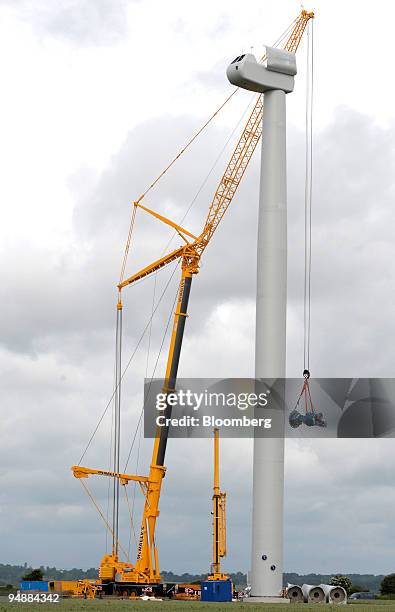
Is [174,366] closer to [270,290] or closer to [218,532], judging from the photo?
[218,532]

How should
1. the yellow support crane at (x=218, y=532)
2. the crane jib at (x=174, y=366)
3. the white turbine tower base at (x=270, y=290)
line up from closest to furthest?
the white turbine tower base at (x=270, y=290) < the yellow support crane at (x=218, y=532) < the crane jib at (x=174, y=366)

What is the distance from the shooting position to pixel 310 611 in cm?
6581

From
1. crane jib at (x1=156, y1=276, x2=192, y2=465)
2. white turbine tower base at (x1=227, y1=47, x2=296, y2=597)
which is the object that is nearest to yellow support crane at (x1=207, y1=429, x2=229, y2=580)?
crane jib at (x1=156, y1=276, x2=192, y2=465)

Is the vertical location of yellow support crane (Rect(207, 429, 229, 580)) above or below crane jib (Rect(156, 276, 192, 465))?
below

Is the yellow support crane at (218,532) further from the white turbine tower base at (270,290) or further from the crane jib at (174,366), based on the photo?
the white turbine tower base at (270,290)

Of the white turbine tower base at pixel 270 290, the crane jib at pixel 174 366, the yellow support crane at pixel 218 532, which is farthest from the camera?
the crane jib at pixel 174 366

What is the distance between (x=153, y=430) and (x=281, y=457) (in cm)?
3520

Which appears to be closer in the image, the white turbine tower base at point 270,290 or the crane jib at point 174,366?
the white turbine tower base at point 270,290

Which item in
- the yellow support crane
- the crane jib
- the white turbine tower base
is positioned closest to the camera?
the white turbine tower base

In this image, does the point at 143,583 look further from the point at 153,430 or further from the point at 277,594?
the point at 277,594

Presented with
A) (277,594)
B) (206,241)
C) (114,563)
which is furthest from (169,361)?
(277,594)

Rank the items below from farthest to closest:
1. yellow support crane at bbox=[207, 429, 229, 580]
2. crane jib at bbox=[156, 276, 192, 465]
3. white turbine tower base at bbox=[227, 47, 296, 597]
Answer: crane jib at bbox=[156, 276, 192, 465] < yellow support crane at bbox=[207, 429, 229, 580] < white turbine tower base at bbox=[227, 47, 296, 597]

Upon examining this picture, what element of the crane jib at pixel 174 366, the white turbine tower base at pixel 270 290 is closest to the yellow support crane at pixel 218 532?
the crane jib at pixel 174 366

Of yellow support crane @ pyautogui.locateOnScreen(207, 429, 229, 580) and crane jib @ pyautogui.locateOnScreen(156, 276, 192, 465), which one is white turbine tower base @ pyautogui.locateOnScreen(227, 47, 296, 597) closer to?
yellow support crane @ pyautogui.locateOnScreen(207, 429, 229, 580)
